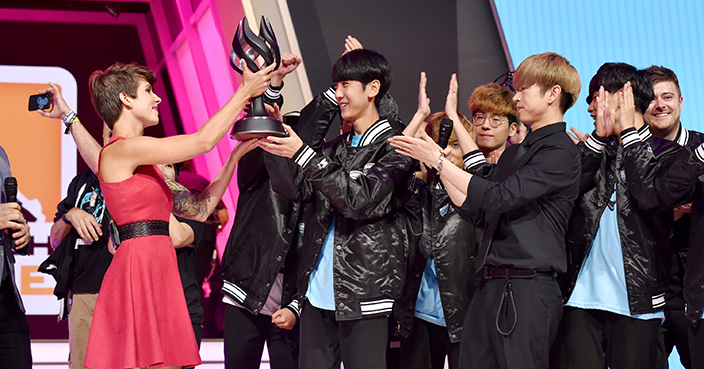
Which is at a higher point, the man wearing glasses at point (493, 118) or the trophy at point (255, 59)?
the trophy at point (255, 59)

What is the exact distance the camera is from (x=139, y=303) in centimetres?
246

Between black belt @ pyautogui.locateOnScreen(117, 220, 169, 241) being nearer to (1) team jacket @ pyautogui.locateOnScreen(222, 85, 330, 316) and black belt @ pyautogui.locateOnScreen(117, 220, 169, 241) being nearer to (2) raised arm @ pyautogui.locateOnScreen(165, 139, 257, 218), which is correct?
(2) raised arm @ pyautogui.locateOnScreen(165, 139, 257, 218)

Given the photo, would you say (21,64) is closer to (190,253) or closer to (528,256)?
(190,253)

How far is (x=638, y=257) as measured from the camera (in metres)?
2.84

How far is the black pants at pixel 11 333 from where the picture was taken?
2938 millimetres

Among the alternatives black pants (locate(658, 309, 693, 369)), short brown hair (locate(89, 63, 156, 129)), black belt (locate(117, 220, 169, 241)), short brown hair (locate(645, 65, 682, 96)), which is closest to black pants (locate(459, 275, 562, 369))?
black pants (locate(658, 309, 693, 369))

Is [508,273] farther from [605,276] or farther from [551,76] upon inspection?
[551,76]

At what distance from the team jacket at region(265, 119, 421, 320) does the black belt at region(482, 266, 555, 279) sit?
0.33 metres

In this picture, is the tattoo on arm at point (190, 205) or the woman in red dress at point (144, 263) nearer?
the woman in red dress at point (144, 263)

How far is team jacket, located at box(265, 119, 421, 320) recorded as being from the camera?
2.61m

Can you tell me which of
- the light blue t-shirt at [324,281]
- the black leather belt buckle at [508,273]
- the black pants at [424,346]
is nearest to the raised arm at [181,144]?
the light blue t-shirt at [324,281]

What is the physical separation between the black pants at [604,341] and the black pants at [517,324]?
1.53 feet

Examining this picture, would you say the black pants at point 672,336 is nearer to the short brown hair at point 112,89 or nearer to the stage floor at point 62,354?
the short brown hair at point 112,89

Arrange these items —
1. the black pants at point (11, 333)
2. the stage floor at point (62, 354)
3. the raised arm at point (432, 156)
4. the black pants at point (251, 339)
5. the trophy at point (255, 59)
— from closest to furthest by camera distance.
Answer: the trophy at point (255, 59) → the raised arm at point (432, 156) → the black pants at point (11, 333) → the black pants at point (251, 339) → the stage floor at point (62, 354)
